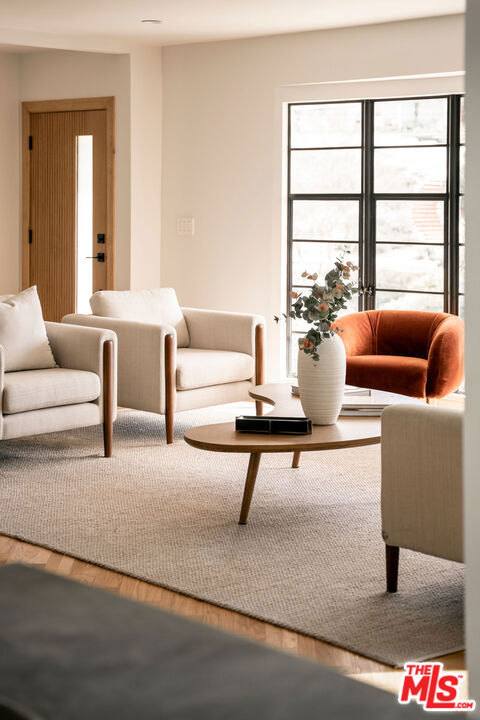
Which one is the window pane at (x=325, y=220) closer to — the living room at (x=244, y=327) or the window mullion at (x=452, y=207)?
the living room at (x=244, y=327)

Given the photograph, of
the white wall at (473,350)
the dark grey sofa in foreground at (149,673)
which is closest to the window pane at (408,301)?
the white wall at (473,350)

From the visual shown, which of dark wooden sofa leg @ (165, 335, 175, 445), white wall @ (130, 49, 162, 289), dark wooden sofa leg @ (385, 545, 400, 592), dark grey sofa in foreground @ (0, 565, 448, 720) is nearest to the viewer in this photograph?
dark grey sofa in foreground @ (0, 565, 448, 720)

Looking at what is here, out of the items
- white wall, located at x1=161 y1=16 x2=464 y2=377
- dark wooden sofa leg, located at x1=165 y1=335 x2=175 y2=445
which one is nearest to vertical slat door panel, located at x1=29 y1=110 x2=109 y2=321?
white wall, located at x1=161 y1=16 x2=464 y2=377

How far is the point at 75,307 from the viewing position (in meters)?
7.95

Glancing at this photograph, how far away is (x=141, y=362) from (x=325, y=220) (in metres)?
2.32

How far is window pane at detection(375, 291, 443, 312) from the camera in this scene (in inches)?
264

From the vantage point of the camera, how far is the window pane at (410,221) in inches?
262

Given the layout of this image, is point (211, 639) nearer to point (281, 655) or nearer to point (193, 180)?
point (281, 655)

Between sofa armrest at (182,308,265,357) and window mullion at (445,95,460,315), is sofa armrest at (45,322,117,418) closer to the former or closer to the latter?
sofa armrest at (182,308,265,357)

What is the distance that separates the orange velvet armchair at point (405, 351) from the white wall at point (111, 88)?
211cm

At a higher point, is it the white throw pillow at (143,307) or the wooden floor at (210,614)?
the white throw pillow at (143,307)

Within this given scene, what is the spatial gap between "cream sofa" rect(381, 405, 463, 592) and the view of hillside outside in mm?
3587

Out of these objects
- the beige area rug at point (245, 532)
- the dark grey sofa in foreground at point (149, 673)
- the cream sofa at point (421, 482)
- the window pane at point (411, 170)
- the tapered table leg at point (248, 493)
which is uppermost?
the window pane at point (411, 170)

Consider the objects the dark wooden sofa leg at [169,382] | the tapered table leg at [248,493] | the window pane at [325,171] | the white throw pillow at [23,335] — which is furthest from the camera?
the window pane at [325,171]
